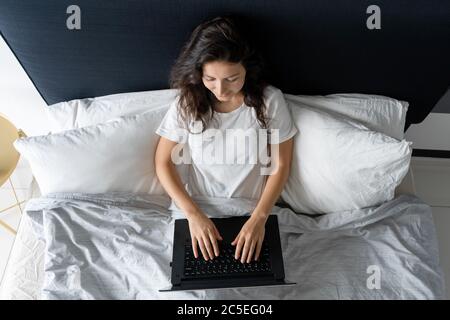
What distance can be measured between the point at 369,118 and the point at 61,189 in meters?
0.98

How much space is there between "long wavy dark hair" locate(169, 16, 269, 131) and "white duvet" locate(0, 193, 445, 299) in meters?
0.31

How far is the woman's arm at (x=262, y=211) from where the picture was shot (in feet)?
3.64

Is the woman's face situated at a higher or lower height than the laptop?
higher

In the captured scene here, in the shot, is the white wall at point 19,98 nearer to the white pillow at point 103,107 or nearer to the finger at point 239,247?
the white pillow at point 103,107

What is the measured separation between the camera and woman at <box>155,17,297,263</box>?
100cm

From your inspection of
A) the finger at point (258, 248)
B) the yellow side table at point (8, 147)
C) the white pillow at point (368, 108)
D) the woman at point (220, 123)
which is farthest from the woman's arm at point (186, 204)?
the yellow side table at point (8, 147)

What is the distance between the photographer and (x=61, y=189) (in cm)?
126

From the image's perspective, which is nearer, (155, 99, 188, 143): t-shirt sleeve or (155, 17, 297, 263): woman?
(155, 17, 297, 263): woman

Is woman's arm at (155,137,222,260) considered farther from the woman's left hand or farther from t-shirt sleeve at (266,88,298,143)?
t-shirt sleeve at (266,88,298,143)

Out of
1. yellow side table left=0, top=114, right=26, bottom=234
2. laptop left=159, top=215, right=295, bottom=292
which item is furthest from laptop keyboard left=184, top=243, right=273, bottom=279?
yellow side table left=0, top=114, right=26, bottom=234

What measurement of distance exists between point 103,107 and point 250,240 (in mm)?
638

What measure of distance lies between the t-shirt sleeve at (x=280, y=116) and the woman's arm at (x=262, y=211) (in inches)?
1.2
